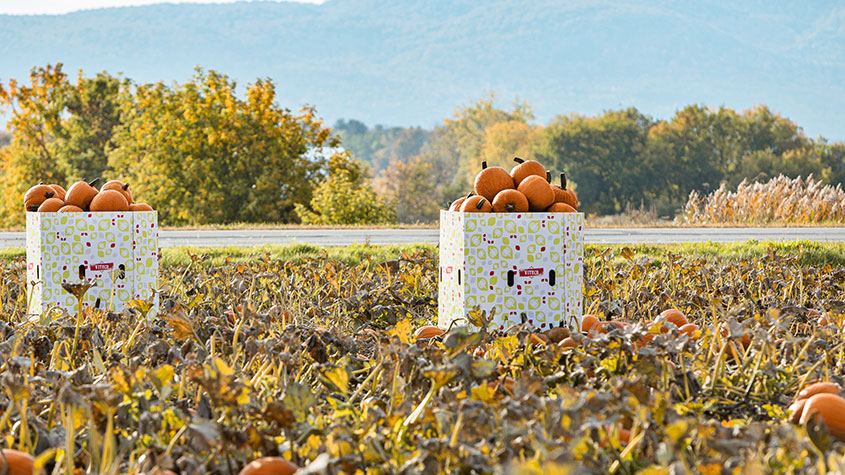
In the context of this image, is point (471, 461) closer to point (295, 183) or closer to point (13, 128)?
point (295, 183)

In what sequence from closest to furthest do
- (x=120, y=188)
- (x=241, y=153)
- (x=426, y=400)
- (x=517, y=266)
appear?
1. (x=426, y=400)
2. (x=517, y=266)
3. (x=120, y=188)
4. (x=241, y=153)

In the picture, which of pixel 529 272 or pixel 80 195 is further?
pixel 80 195

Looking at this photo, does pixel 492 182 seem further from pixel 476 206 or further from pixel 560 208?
pixel 560 208

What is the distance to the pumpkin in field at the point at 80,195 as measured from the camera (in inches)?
167

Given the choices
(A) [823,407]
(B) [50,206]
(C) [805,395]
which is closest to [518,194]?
(C) [805,395]

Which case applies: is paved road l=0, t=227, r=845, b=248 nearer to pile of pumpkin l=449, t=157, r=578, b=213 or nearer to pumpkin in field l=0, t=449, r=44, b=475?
pile of pumpkin l=449, t=157, r=578, b=213

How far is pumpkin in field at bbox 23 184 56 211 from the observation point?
172 inches

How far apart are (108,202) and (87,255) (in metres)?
0.32

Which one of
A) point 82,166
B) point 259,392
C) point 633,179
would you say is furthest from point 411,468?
point 633,179

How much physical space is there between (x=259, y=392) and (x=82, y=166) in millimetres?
26614

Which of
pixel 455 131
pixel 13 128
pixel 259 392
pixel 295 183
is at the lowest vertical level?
pixel 259 392

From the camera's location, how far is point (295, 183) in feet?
70.9

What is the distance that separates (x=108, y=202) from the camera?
4199 mm

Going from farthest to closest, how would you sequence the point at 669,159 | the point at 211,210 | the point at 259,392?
the point at 669,159 < the point at 211,210 < the point at 259,392
